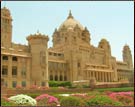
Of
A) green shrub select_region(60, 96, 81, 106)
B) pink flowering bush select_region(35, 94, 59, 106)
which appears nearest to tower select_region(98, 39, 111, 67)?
pink flowering bush select_region(35, 94, 59, 106)

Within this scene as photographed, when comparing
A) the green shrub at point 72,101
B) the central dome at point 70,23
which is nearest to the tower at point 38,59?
the central dome at point 70,23

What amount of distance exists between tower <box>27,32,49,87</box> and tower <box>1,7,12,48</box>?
4.32 m

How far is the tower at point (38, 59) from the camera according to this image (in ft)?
162

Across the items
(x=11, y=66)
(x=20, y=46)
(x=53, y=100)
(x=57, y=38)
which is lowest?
(x=53, y=100)

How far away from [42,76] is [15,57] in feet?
21.6

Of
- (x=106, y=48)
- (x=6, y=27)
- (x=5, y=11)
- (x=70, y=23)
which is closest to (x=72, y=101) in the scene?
(x=6, y=27)

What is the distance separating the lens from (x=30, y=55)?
5066 centimetres

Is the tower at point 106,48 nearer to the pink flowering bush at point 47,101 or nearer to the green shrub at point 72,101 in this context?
the pink flowering bush at point 47,101

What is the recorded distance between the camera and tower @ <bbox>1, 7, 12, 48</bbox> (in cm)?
5011

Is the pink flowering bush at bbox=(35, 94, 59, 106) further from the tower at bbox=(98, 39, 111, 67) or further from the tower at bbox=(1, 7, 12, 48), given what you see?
the tower at bbox=(98, 39, 111, 67)

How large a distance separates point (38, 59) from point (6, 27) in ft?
32.6

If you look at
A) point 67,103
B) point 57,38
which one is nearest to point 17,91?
point 67,103

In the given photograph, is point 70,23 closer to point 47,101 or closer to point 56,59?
point 56,59

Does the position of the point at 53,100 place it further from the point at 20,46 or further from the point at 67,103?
the point at 20,46
